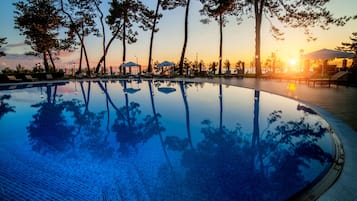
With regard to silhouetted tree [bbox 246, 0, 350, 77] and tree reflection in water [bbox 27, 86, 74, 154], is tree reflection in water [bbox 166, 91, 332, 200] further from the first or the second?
silhouetted tree [bbox 246, 0, 350, 77]

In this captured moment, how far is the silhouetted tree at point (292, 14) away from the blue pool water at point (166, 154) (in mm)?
12450

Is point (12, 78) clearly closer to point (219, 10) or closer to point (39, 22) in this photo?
point (39, 22)

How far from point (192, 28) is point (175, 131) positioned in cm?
1830

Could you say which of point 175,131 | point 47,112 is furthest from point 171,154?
point 47,112

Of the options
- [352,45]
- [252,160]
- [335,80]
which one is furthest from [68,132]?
[352,45]

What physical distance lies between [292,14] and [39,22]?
23355 mm

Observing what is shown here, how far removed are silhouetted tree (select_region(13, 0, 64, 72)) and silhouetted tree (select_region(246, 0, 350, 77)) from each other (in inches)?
766

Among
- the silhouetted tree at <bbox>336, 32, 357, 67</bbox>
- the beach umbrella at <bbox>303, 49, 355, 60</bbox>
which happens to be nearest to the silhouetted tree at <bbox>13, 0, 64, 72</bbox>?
the beach umbrella at <bbox>303, 49, 355, 60</bbox>

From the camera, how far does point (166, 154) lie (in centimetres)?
361

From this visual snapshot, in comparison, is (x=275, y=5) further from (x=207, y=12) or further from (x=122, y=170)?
(x=122, y=170)

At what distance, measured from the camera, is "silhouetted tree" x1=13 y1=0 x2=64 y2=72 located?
792 inches

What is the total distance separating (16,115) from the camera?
6992 mm

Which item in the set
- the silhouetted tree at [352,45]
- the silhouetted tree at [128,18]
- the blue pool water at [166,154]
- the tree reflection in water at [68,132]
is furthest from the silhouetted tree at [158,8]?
the blue pool water at [166,154]

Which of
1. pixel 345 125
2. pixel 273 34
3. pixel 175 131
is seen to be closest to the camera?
pixel 345 125
